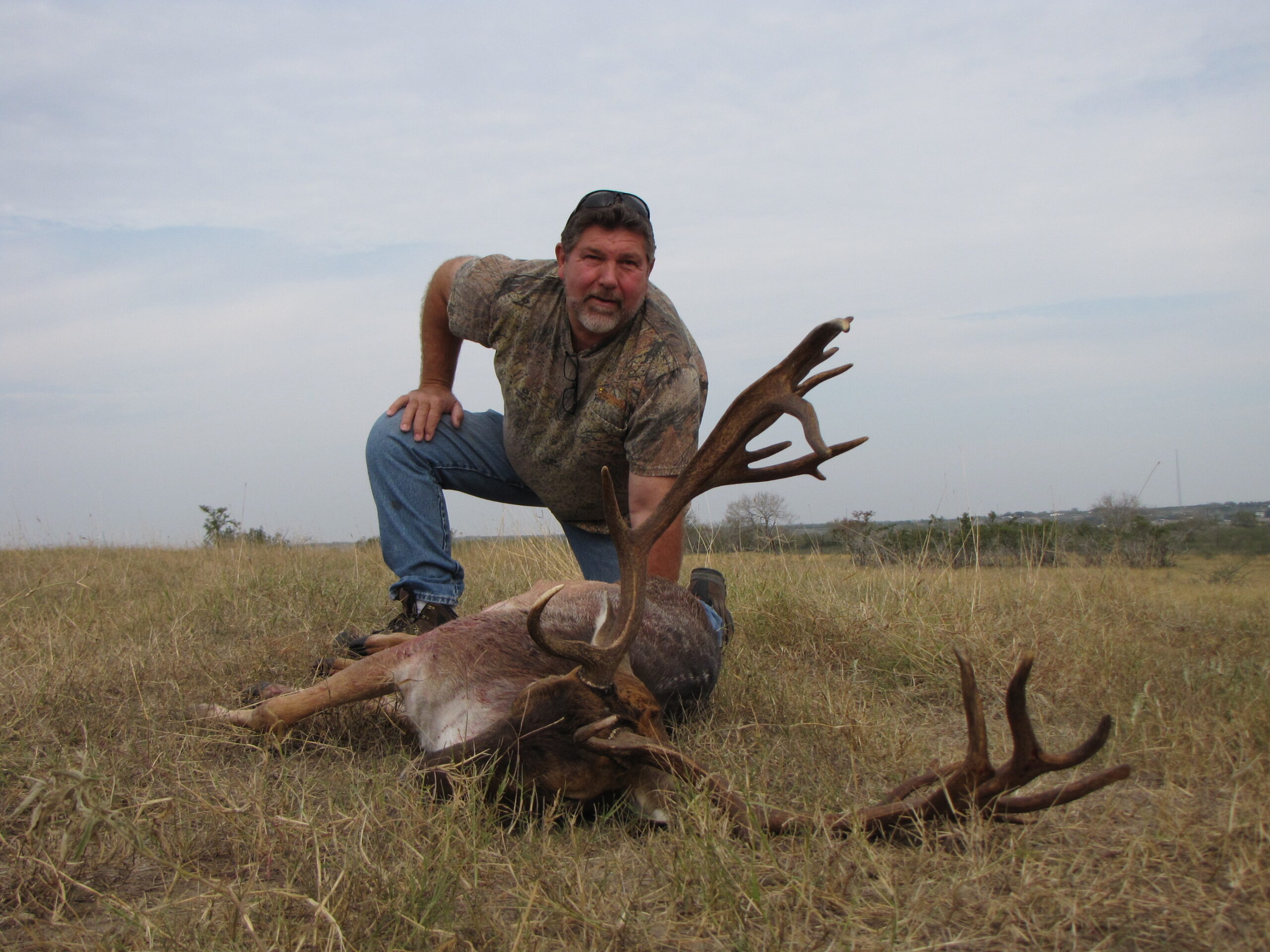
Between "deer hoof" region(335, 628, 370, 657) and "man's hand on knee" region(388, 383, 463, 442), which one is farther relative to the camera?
"man's hand on knee" region(388, 383, 463, 442)

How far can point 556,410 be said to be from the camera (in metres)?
4.91

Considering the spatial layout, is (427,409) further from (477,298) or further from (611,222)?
(611,222)

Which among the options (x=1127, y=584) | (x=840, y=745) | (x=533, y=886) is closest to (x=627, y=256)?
(x=840, y=745)

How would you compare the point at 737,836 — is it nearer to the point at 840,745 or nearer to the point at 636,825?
the point at 636,825

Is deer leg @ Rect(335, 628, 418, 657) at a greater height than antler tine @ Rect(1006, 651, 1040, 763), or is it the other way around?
antler tine @ Rect(1006, 651, 1040, 763)

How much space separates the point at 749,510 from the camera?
9094 millimetres

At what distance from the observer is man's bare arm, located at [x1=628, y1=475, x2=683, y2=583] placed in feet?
14.2

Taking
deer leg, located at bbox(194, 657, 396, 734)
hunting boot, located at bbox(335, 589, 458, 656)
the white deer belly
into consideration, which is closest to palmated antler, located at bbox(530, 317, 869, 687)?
the white deer belly

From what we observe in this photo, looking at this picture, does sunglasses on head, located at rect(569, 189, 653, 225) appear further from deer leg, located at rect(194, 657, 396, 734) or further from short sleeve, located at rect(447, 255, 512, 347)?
deer leg, located at rect(194, 657, 396, 734)

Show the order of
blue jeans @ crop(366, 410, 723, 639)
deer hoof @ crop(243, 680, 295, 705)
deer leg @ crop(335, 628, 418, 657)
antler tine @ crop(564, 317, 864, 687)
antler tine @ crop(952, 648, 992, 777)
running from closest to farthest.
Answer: antler tine @ crop(952, 648, 992, 777)
antler tine @ crop(564, 317, 864, 687)
deer hoof @ crop(243, 680, 295, 705)
deer leg @ crop(335, 628, 418, 657)
blue jeans @ crop(366, 410, 723, 639)

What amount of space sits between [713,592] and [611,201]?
2.01 m

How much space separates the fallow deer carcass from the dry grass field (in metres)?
0.09

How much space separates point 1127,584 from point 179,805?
18.5 feet

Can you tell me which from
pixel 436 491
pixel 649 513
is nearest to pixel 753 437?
pixel 649 513
